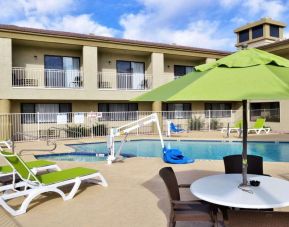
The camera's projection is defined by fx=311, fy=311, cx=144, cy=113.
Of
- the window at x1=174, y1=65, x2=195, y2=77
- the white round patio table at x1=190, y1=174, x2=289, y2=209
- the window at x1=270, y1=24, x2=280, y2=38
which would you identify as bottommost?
the white round patio table at x1=190, y1=174, x2=289, y2=209

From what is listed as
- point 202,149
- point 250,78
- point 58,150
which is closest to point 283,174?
point 250,78

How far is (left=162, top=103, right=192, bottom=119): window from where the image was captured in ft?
78.7

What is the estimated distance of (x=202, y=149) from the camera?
624 inches

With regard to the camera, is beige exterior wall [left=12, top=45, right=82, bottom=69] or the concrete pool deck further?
beige exterior wall [left=12, top=45, right=82, bottom=69]

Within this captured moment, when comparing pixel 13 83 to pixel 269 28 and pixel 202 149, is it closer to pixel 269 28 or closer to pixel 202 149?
pixel 202 149

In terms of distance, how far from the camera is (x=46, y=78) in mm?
19922

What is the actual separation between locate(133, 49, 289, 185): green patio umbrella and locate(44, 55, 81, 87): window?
16.8m

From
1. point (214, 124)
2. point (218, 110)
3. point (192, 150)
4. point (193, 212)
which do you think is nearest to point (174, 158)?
point (192, 150)

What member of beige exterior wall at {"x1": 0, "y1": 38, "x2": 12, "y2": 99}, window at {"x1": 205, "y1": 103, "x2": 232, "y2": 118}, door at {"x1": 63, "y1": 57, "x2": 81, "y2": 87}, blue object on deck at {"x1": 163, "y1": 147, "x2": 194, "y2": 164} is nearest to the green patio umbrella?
blue object on deck at {"x1": 163, "y1": 147, "x2": 194, "y2": 164}

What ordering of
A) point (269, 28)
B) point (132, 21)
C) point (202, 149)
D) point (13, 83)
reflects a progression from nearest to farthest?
1. point (202, 149)
2. point (13, 83)
3. point (132, 21)
4. point (269, 28)

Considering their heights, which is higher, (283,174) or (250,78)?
(250,78)

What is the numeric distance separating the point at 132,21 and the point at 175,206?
19896mm

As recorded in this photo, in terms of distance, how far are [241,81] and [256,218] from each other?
148 cm

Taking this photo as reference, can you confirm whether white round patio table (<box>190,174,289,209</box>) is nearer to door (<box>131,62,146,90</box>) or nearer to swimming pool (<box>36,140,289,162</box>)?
swimming pool (<box>36,140,289,162</box>)
